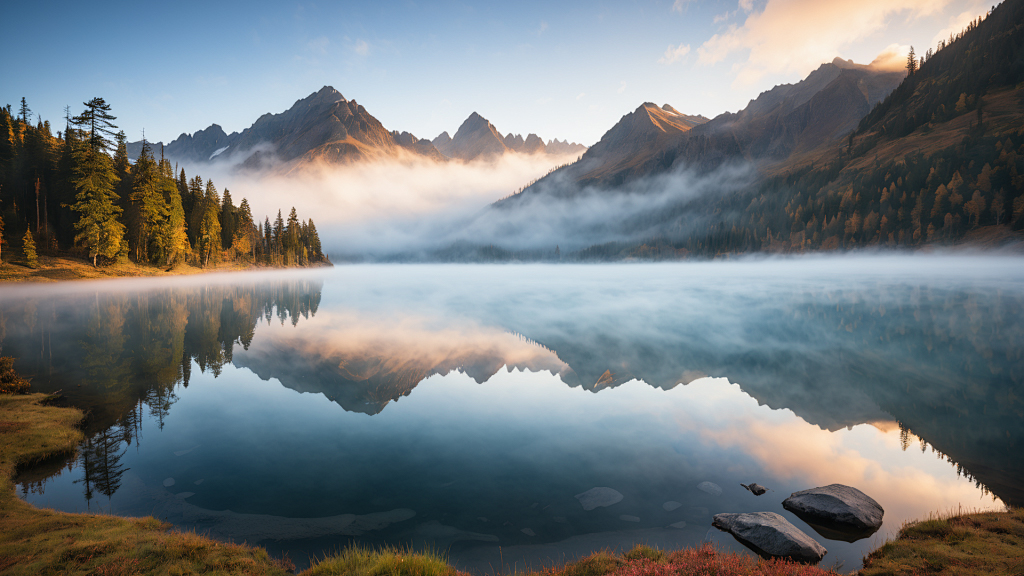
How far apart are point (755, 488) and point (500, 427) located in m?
11.3

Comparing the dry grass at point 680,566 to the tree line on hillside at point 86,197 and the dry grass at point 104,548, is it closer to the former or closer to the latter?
the dry grass at point 104,548

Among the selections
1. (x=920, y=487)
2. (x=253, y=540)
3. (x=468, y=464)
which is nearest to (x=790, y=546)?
(x=920, y=487)

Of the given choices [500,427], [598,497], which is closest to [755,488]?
[598,497]

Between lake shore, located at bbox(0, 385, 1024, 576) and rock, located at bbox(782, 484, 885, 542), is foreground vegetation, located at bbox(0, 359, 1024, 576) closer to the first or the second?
lake shore, located at bbox(0, 385, 1024, 576)

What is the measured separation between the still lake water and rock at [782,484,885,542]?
59 cm

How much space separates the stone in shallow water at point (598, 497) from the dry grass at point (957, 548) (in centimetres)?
658

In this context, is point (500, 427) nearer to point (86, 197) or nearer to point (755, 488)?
point (755, 488)

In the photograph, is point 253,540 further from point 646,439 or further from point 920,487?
point 920,487

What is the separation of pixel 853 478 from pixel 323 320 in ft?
172

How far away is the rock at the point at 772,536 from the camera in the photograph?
10.2m

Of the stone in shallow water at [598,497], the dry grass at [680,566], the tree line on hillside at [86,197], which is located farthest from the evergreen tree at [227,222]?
the dry grass at [680,566]

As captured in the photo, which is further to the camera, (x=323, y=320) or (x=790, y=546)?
(x=323, y=320)

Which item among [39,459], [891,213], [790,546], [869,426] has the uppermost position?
[891,213]

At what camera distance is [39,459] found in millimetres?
13703
